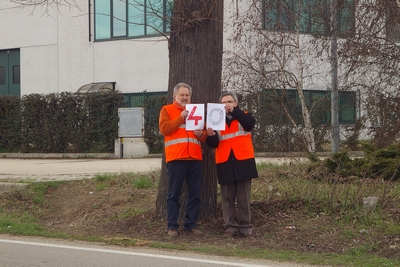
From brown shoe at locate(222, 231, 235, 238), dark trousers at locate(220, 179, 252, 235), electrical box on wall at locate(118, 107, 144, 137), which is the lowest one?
brown shoe at locate(222, 231, 235, 238)

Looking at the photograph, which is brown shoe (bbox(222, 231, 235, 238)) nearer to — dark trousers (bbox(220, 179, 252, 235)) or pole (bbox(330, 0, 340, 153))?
dark trousers (bbox(220, 179, 252, 235))

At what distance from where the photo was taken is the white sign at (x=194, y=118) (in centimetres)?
872

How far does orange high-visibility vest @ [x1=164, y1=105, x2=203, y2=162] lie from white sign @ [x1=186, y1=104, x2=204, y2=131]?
0.12 meters

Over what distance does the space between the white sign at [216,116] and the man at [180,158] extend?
188 mm

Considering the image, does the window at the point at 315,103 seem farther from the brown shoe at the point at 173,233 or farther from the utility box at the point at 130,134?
the brown shoe at the point at 173,233

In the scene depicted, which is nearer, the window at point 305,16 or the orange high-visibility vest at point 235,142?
the orange high-visibility vest at point 235,142

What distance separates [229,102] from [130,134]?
14.9 metres

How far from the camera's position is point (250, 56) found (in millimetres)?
16344

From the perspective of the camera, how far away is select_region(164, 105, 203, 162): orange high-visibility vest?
28.9 ft

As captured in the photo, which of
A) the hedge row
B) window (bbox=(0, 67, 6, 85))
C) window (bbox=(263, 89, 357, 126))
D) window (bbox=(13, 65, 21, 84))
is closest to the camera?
window (bbox=(263, 89, 357, 126))

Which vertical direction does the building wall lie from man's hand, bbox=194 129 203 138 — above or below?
above

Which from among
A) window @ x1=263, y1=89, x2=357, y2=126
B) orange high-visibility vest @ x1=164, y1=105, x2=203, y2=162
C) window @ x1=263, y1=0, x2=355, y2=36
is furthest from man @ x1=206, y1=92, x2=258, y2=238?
window @ x1=263, y1=89, x2=357, y2=126

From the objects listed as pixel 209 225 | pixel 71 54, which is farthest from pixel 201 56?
pixel 71 54

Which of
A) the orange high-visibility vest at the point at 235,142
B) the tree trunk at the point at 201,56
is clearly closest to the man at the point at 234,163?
the orange high-visibility vest at the point at 235,142
